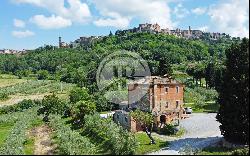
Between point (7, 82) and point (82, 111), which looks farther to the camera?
point (7, 82)

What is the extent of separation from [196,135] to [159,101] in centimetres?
977

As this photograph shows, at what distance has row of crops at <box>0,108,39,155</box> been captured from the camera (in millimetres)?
50281

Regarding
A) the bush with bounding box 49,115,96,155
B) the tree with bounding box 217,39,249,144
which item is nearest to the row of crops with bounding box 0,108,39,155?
the bush with bounding box 49,115,96,155

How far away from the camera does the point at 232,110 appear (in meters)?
43.3

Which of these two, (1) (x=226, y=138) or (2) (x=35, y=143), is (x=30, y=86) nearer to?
(2) (x=35, y=143)

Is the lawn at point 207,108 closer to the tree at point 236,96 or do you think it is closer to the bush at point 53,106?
the bush at point 53,106

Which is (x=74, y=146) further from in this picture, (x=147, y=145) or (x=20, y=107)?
(x=20, y=107)

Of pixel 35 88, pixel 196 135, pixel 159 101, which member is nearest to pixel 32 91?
pixel 35 88

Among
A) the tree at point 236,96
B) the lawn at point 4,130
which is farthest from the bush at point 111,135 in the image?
the lawn at point 4,130

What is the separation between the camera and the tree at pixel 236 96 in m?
42.3

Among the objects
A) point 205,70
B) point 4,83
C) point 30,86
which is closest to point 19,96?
point 30,86

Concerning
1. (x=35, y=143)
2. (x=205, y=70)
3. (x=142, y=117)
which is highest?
(x=205, y=70)

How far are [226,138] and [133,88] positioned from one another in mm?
22112

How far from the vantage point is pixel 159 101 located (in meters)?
60.1
